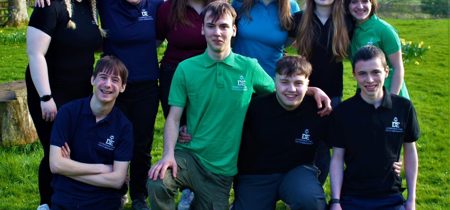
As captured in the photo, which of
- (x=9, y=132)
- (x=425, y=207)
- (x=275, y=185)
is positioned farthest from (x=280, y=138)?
(x=9, y=132)

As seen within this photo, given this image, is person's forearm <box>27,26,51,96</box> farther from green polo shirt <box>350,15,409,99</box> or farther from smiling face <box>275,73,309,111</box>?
green polo shirt <box>350,15,409,99</box>

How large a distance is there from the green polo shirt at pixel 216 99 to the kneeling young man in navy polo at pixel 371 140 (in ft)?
2.58

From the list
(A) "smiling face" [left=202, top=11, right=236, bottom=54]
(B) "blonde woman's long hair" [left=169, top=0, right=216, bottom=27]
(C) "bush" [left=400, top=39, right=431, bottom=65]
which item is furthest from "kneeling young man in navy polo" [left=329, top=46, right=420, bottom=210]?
(C) "bush" [left=400, top=39, right=431, bottom=65]

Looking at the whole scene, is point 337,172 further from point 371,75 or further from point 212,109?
point 212,109

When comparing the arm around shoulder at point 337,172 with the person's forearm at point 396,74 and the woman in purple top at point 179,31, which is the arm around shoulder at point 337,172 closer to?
the person's forearm at point 396,74

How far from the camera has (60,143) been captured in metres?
4.20

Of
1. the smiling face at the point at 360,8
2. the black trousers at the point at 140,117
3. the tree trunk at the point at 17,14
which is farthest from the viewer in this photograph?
the tree trunk at the point at 17,14

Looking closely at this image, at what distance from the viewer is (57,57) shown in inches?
175

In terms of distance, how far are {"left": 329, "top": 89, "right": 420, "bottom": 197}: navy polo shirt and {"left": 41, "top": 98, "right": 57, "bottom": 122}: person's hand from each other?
2256mm

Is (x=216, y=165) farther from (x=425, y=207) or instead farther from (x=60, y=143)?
(x=425, y=207)

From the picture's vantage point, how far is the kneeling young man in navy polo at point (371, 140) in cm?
409

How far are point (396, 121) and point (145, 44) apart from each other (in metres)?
2.21

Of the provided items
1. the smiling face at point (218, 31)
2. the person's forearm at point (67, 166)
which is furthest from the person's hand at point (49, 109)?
the smiling face at point (218, 31)

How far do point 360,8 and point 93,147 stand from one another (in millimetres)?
2483
